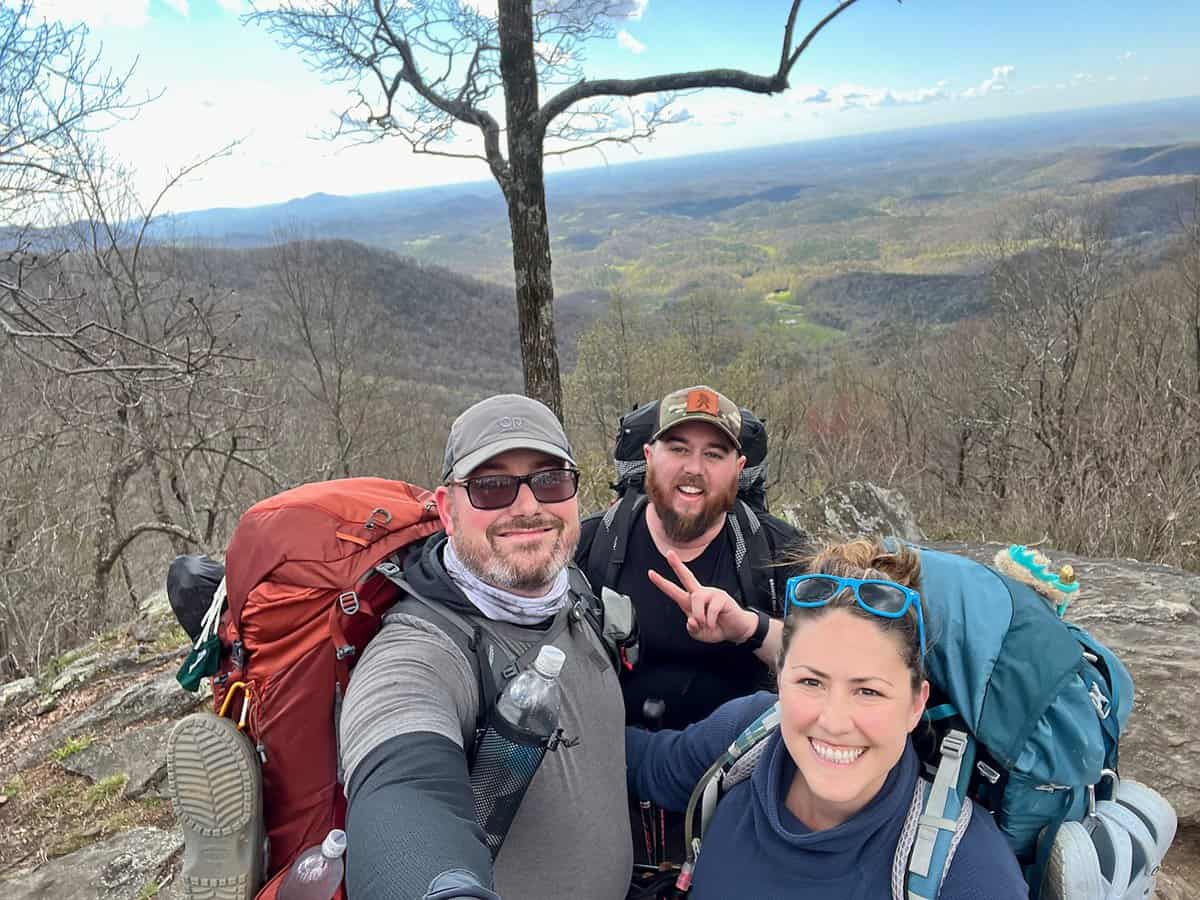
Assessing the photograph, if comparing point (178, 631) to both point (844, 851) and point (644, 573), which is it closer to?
point (644, 573)

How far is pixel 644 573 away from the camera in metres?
3.14

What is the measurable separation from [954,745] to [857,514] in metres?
6.46

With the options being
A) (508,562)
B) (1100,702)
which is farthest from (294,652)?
(1100,702)

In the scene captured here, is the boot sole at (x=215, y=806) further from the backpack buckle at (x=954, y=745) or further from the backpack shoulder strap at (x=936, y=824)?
the backpack buckle at (x=954, y=745)

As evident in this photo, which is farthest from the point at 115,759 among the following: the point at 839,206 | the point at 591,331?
the point at 839,206

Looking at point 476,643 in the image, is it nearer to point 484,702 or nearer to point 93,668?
point 484,702

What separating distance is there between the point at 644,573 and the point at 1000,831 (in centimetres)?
175

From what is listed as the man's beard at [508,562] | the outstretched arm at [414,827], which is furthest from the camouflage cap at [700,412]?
the outstretched arm at [414,827]

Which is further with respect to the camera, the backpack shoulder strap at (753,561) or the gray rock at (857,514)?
the gray rock at (857,514)

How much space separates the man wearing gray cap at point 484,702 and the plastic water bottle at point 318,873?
8.0 inches

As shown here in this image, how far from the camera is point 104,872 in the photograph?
3.50 metres

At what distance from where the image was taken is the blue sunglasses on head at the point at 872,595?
5.44 feet

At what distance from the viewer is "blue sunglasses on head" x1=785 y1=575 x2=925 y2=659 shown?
1.66m

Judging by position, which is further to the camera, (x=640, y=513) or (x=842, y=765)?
(x=640, y=513)
